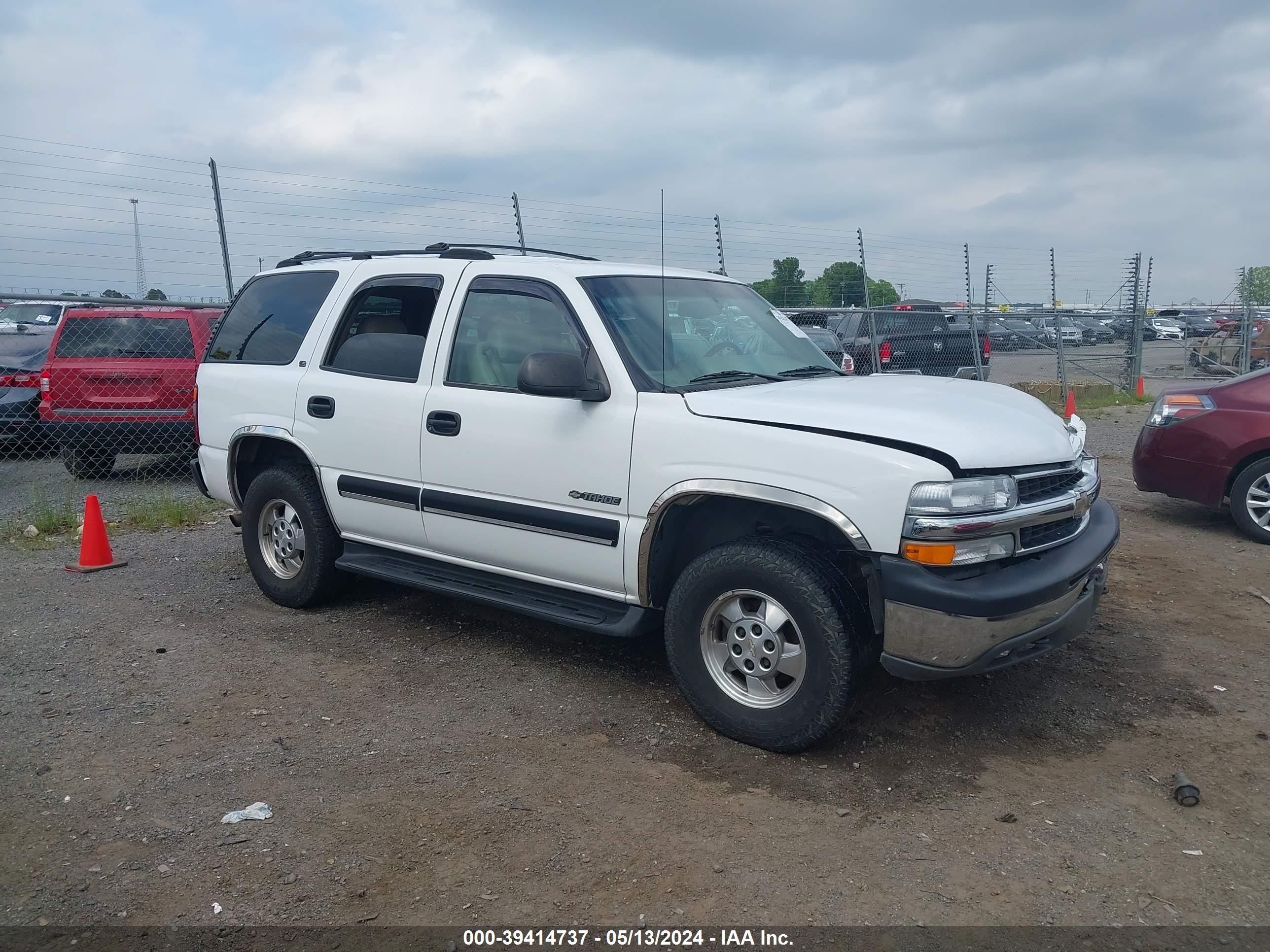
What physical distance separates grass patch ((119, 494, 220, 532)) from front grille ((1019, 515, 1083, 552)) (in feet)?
22.1

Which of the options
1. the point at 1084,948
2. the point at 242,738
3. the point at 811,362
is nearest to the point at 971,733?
the point at 1084,948

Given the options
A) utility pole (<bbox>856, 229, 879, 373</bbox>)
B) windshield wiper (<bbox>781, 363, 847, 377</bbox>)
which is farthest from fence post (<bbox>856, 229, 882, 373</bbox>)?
windshield wiper (<bbox>781, 363, 847, 377</bbox>)

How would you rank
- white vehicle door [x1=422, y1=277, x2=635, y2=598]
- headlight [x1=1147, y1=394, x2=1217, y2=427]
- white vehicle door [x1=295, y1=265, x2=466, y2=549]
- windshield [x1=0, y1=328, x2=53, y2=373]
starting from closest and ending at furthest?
white vehicle door [x1=422, y1=277, x2=635, y2=598] → white vehicle door [x1=295, y1=265, x2=466, y2=549] → headlight [x1=1147, y1=394, x2=1217, y2=427] → windshield [x1=0, y1=328, x2=53, y2=373]

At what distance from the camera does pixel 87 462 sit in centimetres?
1055

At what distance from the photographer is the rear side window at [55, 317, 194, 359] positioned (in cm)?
1026

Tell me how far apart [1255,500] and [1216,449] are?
44 centimetres

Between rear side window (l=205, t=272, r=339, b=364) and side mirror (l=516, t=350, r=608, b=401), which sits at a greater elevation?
rear side window (l=205, t=272, r=339, b=364)

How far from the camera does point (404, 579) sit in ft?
17.0

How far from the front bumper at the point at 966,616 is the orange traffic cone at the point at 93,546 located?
559cm

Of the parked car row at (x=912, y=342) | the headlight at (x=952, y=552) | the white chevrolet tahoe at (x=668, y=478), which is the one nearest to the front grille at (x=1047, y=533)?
the white chevrolet tahoe at (x=668, y=478)

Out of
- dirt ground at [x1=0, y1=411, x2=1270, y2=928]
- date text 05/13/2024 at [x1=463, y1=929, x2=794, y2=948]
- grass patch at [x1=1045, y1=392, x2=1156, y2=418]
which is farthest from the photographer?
grass patch at [x1=1045, y1=392, x2=1156, y2=418]

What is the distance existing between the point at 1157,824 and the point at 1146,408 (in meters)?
15.3

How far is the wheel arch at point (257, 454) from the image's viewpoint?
5641 millimetres

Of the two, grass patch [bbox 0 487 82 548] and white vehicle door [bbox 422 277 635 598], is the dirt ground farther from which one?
grass patch [bbox 0 487 82 548]
